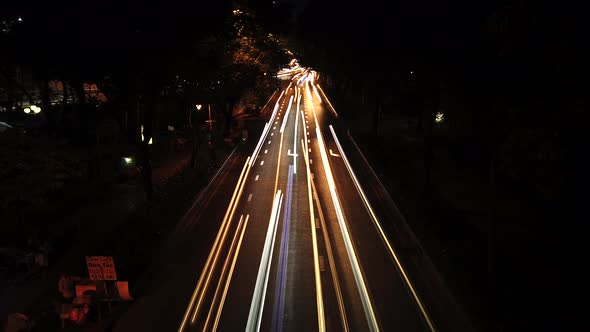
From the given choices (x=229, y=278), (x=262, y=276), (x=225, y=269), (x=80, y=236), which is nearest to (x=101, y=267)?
(x=229, y=278)

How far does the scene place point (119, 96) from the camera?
61.9ft

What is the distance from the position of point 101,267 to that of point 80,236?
7.08m

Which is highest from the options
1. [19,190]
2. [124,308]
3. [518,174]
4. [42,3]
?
[42,3]

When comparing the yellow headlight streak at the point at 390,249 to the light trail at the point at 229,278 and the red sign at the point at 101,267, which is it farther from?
the red sign at the point at 101,267

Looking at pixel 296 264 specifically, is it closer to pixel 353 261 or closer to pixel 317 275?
pixel 317 275

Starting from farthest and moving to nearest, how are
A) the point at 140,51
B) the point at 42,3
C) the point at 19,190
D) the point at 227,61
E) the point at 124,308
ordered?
1. the point at 227,61
2. the point at 140,51
3. the point at 42,3
4. the point at 124,308
5. the point at 19,190

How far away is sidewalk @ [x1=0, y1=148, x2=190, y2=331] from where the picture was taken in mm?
13102

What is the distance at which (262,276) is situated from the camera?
1395cm

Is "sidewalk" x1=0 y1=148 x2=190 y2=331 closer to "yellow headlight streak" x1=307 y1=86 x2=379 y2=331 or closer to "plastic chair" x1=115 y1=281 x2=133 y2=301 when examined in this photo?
"plastic chair" x1=115 y1=281 x2=133 y2=301

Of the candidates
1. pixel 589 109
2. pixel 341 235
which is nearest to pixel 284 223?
pixel 341 235

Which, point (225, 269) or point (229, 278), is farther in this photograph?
point (225, 269)

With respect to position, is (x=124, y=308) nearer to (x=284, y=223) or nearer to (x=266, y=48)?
(x=284, y=223)

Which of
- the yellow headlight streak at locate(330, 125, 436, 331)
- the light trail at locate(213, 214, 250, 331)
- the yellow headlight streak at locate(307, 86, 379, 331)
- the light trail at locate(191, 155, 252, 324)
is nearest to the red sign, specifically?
the light trail at locate(191, 155, 252, 324)

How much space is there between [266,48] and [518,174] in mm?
24546
